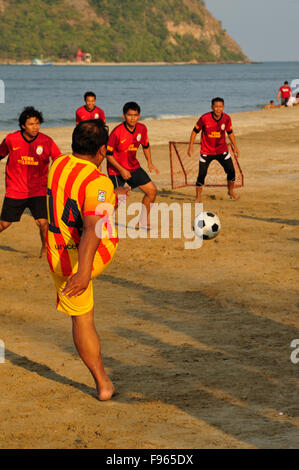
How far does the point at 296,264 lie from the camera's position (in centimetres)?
882

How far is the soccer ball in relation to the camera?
9.88 meters

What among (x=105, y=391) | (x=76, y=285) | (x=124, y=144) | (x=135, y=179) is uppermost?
(x=124, y=144)

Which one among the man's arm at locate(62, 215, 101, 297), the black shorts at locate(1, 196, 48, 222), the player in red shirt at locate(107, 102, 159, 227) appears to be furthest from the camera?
the player in red shirt at locate(107, 102, 159, 227)

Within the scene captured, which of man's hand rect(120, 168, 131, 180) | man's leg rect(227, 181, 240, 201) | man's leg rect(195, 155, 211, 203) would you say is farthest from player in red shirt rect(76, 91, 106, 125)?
man's hand rect(120, 168, 131, 180)

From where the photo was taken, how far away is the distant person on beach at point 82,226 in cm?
456

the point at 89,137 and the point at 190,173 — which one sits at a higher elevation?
the point at 89,137

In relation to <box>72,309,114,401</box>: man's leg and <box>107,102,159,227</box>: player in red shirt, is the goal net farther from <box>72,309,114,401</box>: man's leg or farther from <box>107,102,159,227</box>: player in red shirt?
<box>72,309,114,401</box>: man's leg

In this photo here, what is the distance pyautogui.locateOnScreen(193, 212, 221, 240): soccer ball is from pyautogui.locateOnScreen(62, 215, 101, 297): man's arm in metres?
5.41

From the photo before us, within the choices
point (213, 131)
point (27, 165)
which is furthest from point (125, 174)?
point (213, 131)

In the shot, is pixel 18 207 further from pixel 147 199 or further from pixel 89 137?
pixel 89 137

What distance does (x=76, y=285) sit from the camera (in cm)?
456

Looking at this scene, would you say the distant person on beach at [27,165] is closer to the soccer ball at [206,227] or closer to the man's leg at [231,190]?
the soccer ball at [206,227]

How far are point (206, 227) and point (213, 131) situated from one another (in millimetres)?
3309

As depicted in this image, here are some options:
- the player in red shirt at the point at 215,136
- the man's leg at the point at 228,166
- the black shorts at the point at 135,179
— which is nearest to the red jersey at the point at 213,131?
the player in red shirt at the point at 215,136
